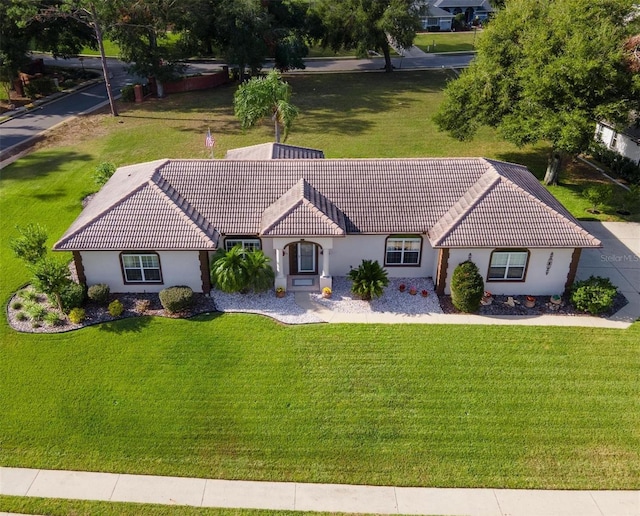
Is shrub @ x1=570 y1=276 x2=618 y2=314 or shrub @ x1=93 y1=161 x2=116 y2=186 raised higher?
shrub @ x1=93 y1=161 x2=116 y2=186

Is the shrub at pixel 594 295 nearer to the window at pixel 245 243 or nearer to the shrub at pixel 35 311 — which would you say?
the window at pixel 245 243

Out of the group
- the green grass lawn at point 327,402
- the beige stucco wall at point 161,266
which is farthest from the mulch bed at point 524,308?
the beige stucco wall at point 161,266

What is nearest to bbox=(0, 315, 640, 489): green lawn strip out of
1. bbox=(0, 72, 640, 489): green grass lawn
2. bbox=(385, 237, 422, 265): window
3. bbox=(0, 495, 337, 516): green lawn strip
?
bbox=(0, 72, 640, 489): green grass lawn

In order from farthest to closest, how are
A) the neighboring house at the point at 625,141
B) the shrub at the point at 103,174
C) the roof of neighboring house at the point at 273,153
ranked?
the neighboring house at the point at 625,141, the shrub at the point at 103,174, the roof of neighboring house at the point at 273,153

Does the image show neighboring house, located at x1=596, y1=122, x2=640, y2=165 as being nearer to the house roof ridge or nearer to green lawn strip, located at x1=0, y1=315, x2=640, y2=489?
the house roof ridge

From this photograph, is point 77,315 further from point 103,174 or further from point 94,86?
point 94,86

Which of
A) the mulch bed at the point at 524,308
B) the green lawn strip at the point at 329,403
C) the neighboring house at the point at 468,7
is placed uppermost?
the neighboring house at the point at 468,7
